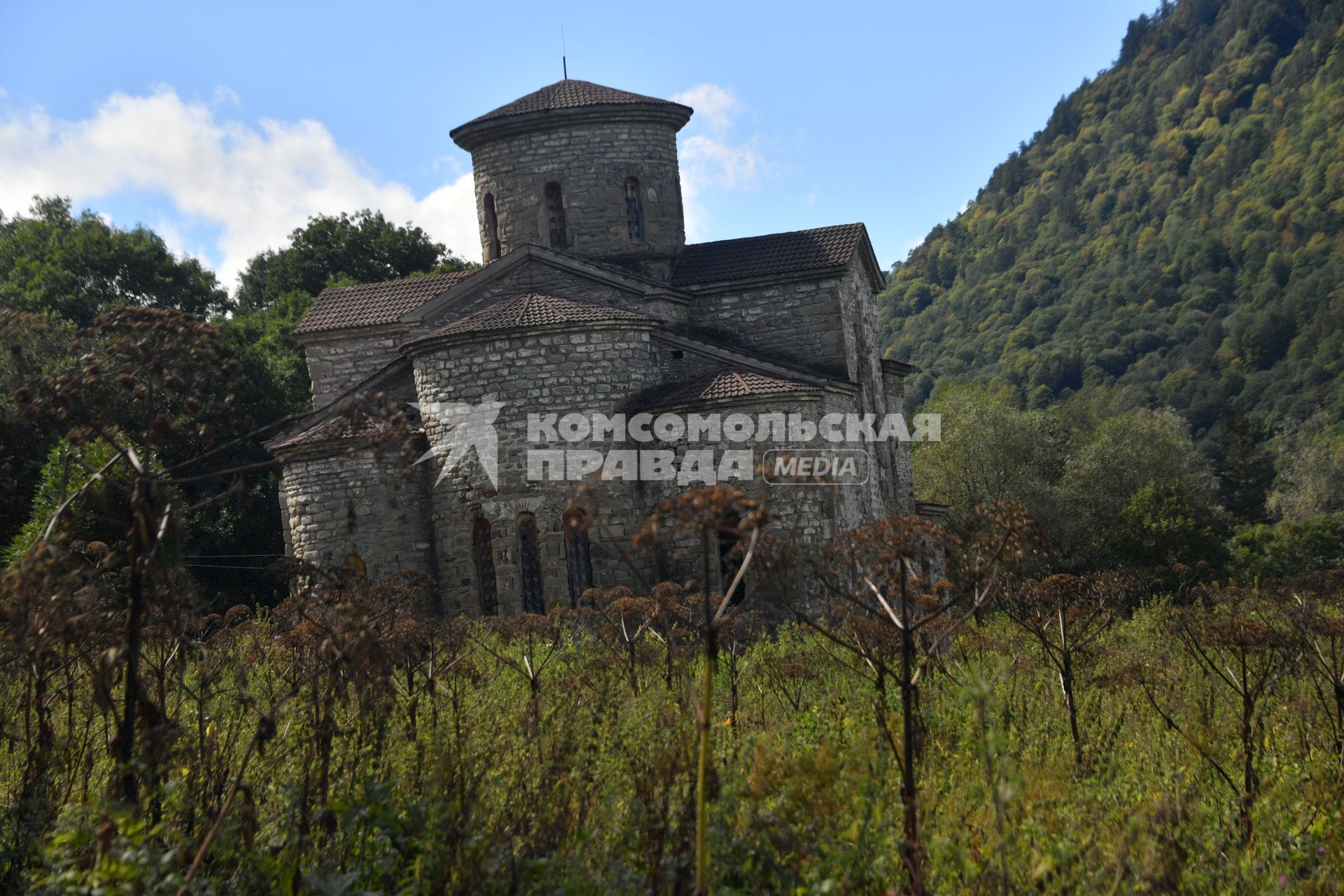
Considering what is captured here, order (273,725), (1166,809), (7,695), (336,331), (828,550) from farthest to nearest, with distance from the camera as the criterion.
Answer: (336,331)
(7,695)
(828,550)
(1166,809)
(273,725)

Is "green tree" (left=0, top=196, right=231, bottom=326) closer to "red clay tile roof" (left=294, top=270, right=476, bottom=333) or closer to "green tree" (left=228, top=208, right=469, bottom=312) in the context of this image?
"green tree" (left=228, top=208, right=469, bottom=312)

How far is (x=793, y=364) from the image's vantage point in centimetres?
1886

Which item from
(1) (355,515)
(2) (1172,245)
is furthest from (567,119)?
(2) (1172,245)

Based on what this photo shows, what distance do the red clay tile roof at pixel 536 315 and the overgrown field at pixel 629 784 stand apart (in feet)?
Answer: 24.7

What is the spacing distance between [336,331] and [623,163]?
5623 mm

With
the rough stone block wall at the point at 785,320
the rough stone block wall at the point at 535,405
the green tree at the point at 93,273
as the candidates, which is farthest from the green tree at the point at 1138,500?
the green tree at the point at 93,273

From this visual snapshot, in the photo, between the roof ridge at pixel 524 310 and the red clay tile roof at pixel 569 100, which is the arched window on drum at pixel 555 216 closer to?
the red clay tile roof at pixel 569 100

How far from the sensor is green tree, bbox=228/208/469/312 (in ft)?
122

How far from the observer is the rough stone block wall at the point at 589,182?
21656 mm

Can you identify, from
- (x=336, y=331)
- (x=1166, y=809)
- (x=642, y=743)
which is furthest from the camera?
(x=336, y=331)

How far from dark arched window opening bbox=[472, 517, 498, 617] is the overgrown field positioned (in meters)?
7.36

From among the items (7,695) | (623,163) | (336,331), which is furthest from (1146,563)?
(7,695)

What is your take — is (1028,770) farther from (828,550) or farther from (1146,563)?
(1146,563)

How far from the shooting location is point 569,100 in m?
21.8
